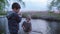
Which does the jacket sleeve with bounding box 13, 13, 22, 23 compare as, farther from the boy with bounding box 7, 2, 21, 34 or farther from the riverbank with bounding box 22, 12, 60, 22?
the riverbank with bounding box 22, 12, 60, 22

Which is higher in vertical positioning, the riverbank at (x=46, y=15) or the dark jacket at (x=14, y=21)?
the dark jacket at (x=14, y=21)

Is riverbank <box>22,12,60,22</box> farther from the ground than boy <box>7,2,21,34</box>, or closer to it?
closer to it

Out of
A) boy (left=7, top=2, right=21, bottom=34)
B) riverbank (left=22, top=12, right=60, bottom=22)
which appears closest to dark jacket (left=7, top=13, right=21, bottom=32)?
boy (left=7, top=2, right=21, bottom=34)

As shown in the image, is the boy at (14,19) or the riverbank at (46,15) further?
the riverbank at (46,15)

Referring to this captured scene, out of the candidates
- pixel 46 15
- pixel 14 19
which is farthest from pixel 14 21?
pixel 46 15

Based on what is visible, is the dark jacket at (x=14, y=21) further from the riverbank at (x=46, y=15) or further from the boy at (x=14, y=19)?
the riverbank at (x=46, y=15)

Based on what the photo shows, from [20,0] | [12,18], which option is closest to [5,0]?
[20,0]

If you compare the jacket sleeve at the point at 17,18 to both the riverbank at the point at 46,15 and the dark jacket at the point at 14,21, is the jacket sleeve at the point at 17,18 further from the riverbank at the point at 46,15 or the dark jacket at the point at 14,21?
the riverbank at the point at 46,15

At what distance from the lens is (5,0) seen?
5633mm

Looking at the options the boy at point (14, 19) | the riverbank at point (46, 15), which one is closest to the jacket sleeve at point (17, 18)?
the boy at point (14, 19)

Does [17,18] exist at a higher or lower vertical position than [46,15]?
higher

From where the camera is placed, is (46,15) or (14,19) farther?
(46,15)

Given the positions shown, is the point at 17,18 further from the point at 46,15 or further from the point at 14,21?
the point at 46,15

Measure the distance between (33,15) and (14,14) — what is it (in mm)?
9364
